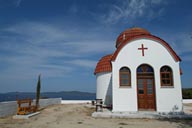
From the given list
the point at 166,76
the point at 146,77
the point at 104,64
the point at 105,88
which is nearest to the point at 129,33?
the point at 104,64

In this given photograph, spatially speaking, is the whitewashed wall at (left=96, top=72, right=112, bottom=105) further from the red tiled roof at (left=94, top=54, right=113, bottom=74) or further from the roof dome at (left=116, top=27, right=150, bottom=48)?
the roof dome at (left=116, top=27, right=150, bottom=48)

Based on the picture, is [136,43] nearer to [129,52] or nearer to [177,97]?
[129,52]

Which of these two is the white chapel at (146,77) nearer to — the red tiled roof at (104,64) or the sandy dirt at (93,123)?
the sandy dirt at (93,123)

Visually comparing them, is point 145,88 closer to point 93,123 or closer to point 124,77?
point 124,77

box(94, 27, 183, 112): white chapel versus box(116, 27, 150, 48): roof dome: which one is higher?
box(116, 27, 150, 48): roof dome

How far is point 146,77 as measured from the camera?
13.6m

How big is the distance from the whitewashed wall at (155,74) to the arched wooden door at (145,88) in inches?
13.5

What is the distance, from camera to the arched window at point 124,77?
13.5m

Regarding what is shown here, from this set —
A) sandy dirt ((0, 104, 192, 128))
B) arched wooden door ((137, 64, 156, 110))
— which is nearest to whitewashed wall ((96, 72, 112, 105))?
arched wooden door ((137, 64, 156, 110))

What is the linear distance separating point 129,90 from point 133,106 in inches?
46.6

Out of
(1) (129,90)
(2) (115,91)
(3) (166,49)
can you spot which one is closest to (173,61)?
(3) (166,49)

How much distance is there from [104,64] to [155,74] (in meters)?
7.09

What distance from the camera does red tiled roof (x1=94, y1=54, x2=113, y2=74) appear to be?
18.6 meters

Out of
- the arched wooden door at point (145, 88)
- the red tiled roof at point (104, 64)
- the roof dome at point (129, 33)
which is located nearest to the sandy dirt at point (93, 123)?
the arched wooden door at point (145, 88)
